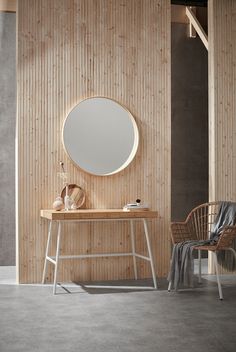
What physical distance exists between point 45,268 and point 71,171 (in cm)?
98

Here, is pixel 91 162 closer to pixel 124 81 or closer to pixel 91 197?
pixel 91 197

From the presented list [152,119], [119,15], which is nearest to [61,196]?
[152,119]

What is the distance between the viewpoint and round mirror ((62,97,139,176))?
233 inches

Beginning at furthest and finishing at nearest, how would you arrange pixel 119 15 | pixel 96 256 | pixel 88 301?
pixel 119 15
pixel 96 256
pixel 88 301

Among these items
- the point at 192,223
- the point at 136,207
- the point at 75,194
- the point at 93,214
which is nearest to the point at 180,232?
the point at 192,223

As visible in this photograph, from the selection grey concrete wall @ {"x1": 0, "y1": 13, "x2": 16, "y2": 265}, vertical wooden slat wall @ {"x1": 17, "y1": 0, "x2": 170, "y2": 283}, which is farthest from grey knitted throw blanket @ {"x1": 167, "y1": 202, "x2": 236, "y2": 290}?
grey concrete wall @ {"x1": 0, "y1": 13, "x2": 16, "y2": 265}

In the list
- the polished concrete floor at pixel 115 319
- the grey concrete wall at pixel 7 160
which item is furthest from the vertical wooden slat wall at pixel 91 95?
the grey concrete wall at pixel 7 160

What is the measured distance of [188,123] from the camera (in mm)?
7754

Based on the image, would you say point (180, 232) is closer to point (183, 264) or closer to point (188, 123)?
point (183, 264)

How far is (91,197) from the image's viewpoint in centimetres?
598

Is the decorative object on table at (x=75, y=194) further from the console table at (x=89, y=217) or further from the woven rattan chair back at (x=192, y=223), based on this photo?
the woven rattan chair back at (x=192, y=223)

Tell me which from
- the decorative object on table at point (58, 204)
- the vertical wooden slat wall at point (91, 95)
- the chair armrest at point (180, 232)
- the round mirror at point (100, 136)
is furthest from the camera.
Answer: the round mirror at point (100, 136)

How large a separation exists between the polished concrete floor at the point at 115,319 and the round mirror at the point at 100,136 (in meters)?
1.22

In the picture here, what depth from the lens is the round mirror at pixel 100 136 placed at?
5.91 meters
